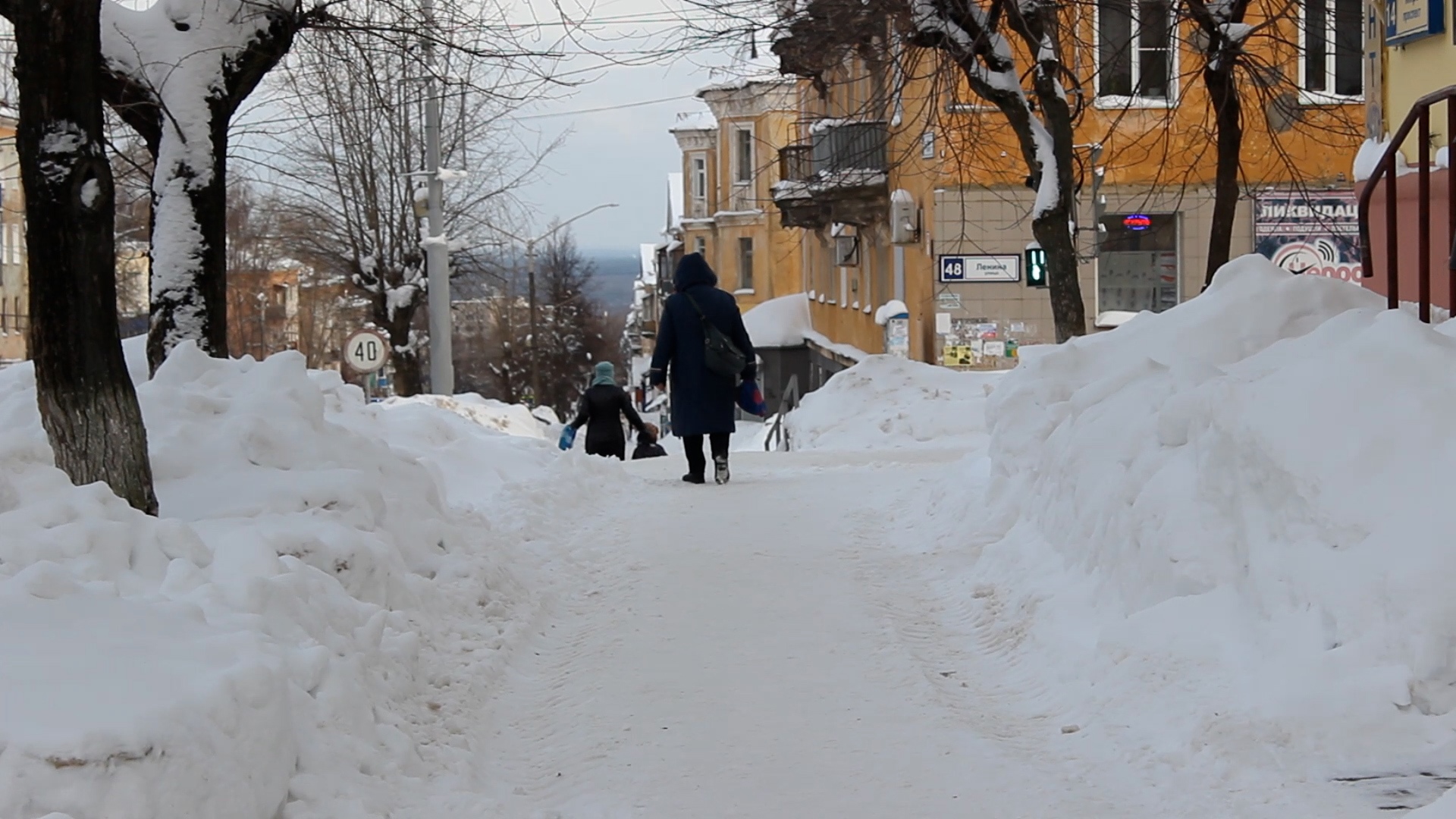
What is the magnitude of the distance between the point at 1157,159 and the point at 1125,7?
1286 centimetres

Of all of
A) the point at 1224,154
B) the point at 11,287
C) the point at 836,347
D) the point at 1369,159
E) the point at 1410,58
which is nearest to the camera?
the point at 1369,159

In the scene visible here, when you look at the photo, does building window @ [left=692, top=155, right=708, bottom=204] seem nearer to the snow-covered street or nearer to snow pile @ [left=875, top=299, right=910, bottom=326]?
snow pile @ [left=875, top=299, right=910, bottom=326]

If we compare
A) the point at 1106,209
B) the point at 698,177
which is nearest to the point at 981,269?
the point at 1106,209

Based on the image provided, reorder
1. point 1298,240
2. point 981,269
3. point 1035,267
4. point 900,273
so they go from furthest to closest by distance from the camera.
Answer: point 900,273, point 1298,240, point 981,269, point 1035,267

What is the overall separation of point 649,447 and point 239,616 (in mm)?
14432

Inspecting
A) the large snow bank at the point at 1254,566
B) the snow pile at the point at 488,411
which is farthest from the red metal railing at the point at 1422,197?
the snow pile at the point at 488,411

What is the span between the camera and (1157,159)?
1021 inches

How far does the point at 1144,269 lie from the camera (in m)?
26.1

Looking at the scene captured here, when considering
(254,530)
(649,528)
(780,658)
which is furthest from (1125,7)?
(254,530)

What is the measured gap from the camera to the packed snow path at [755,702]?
15.9 ft

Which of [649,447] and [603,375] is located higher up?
[603,375]

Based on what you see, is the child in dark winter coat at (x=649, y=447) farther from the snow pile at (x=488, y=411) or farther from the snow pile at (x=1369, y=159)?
the snow pile at (x=1369, y=159)

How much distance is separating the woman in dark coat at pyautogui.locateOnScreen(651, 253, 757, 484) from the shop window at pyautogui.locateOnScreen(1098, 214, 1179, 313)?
47.9 ft

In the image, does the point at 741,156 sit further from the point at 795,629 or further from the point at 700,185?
the point at 795,629
